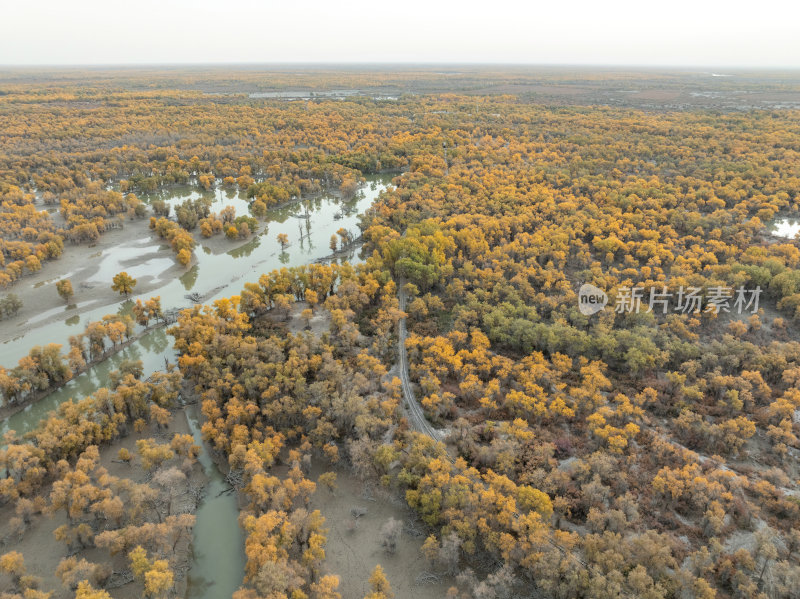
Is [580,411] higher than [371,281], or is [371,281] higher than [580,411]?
[371,281]

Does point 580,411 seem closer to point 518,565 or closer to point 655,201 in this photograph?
point 518,565

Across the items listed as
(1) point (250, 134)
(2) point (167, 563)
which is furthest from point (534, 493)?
(1) point (250, 134)

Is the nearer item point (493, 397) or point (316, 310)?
point (493, 397)

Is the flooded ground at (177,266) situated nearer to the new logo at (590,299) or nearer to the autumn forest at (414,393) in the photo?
the autumn forest at (414,393)

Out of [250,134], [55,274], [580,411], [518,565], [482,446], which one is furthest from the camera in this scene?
[250,134]

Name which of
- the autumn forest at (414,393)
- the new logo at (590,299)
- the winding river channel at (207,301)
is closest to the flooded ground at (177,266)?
the winding river channel at (207,301)

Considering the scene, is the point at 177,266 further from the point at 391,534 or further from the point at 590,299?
the point at 590,299
